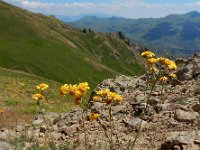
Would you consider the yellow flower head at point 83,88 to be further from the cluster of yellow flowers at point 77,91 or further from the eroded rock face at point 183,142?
the eroded rock face at point 183,142

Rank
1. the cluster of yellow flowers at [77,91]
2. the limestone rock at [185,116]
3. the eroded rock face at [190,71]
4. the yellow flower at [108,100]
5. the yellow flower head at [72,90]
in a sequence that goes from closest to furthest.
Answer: the yellow flower at [108,100]
the cluster of yellow flowers at [77,91]
the yellow flower head at [72,90]
the limestone rock at [185,116]
the eroded rock face at [190,71]

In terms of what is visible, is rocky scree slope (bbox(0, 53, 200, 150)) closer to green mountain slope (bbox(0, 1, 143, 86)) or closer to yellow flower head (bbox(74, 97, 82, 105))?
yellow flower head (bbox(74, 97, 82, 105))

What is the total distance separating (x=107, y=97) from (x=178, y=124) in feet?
18.5

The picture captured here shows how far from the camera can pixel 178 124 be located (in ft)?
35.6

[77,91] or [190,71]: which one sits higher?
[77,91]

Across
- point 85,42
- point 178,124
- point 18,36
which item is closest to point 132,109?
point 178,124

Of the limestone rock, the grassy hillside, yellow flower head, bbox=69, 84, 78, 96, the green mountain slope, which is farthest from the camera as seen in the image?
the green mountain slope

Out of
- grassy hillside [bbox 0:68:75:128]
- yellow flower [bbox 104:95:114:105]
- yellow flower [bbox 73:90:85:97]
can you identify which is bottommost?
grassy hillside [bbox 0:68:75:128]

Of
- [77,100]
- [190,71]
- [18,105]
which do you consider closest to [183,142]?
[77,100]

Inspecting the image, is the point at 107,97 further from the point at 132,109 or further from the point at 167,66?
the point at 132,109

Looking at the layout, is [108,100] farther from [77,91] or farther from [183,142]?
[183,142]

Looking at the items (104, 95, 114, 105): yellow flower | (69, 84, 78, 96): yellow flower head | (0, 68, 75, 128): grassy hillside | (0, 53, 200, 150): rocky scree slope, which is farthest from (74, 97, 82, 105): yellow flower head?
(0, 68, 75, 128): grassy hillside

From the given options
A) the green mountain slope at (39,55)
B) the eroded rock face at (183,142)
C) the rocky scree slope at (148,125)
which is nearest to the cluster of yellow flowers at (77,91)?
the rocky scree slope at (148,125)

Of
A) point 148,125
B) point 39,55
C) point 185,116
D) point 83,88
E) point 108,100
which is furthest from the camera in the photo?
point 39,55
